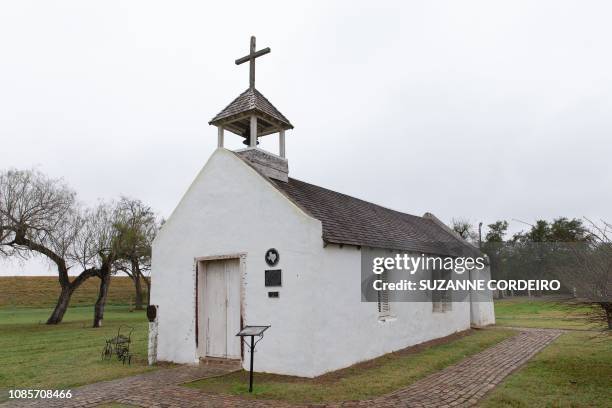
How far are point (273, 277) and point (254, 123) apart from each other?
16.4ft

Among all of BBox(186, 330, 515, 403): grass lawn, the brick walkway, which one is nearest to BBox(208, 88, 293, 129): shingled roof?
the brick walkway

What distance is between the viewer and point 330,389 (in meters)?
8.64

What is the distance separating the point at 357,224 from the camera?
44.1ft

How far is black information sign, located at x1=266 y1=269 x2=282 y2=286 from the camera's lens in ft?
34.5

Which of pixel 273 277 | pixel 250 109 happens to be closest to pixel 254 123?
pixel 250 109

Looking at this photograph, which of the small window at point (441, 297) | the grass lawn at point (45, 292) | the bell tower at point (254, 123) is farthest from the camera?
the grass lawn at point (45, 292)

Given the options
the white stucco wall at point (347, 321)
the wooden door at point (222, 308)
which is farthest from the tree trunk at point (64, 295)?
the white stucco wall at point (347, 321)

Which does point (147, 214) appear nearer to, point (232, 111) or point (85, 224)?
point (85, 224)

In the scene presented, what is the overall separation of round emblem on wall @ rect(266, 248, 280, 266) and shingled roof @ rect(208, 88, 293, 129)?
4586mm

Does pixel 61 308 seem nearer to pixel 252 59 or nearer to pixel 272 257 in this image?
pixel 252 59

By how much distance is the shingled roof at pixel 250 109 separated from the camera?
515 inches

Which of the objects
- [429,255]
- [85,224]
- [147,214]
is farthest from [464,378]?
[147,214]

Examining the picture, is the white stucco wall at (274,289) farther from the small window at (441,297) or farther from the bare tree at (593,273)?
the bare tree at (593,273)

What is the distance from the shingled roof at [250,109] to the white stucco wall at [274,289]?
160 centimetres
